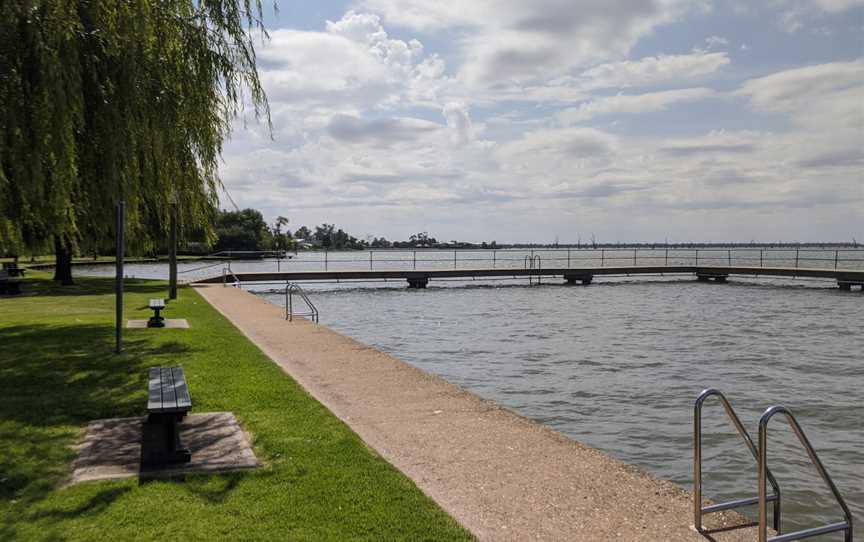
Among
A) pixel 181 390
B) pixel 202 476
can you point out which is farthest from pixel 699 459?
pixel 181 390

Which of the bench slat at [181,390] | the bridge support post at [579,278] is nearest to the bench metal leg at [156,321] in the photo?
the bench slat at [181,390]

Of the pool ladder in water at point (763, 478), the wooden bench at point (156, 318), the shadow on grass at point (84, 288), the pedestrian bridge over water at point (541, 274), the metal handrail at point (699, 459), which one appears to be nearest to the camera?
the pool ladder in water at point (763, 478)

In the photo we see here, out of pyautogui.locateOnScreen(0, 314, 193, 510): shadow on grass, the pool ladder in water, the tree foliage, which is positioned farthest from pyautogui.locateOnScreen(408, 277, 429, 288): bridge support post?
the tree foliage

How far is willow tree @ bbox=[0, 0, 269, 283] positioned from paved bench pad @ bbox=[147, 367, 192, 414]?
7.31 feet

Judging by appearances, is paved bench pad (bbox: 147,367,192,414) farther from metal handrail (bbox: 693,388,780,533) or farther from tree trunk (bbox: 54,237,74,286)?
tree trunk (bbox: 54,237,74,286)

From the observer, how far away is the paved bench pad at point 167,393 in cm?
565

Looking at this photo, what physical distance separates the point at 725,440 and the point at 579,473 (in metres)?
3.73

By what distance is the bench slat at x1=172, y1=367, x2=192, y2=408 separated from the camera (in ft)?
18.8

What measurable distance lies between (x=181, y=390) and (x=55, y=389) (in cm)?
331

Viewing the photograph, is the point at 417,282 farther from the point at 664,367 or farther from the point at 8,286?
the point at 664,367

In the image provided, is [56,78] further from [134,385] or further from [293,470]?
[293,470]

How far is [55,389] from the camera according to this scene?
852cm

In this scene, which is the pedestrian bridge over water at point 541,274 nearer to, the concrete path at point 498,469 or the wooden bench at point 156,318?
the wooden bench at point 156,318

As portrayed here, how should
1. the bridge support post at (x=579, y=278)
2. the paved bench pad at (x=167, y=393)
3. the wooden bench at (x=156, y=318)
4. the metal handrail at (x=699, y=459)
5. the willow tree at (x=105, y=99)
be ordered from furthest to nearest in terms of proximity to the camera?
the bridge support post at (x=579, y=278) < the wooden bench at (x=156, y=318) < the willow tree at (x=105, y=99) < the paved bench pad at (x=167, y=393) < the metal handrail at (x=699, y=459)
